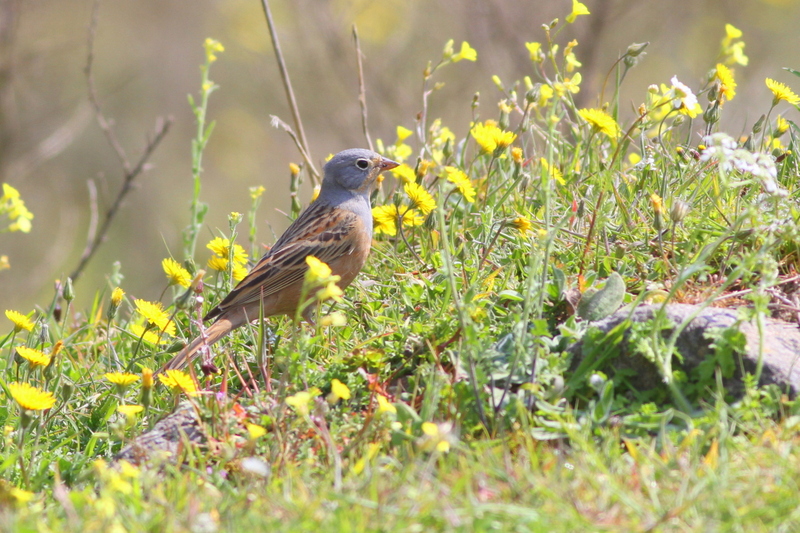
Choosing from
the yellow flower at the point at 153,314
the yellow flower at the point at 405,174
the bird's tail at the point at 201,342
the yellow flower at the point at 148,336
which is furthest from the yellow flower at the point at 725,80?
the yellow flower at the point at 148,336

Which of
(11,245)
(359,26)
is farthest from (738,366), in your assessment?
(11,245)

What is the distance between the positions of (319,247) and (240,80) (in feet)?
48.7

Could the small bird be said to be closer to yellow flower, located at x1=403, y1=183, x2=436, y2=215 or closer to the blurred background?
yellow flower, located at x1=403, y1=183, x2=436, y2=215

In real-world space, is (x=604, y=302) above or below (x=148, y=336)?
above

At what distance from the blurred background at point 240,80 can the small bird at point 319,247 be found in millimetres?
3641

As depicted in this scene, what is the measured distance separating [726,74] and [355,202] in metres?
2.25

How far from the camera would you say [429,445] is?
7.68 feet

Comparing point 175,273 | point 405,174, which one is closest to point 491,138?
point 405,174

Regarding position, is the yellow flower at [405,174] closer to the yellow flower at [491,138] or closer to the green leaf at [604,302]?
the yellow flower at [491,138]

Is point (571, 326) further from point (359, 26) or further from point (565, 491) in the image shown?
point (359, 26)

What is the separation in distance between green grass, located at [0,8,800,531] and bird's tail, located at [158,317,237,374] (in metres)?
0.08

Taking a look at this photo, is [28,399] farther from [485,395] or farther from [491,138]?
[491,138]

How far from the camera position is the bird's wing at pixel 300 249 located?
Result: 179 inches

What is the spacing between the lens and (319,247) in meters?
4.83
